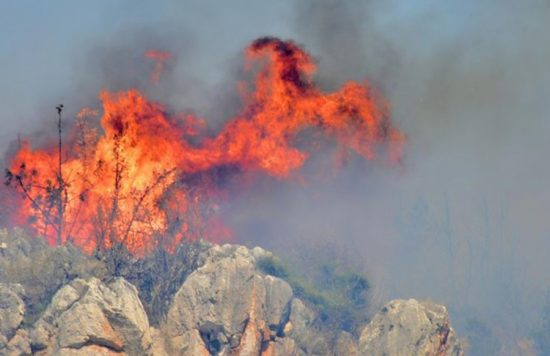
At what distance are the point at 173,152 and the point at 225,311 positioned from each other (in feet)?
89.0

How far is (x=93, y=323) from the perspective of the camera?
54.4 m

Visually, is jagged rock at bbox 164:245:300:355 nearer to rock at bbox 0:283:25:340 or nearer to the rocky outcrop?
the rocky outcrop

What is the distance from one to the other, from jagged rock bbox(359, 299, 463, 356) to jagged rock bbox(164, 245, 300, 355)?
7.98 metres

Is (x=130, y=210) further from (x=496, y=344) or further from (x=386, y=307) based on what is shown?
(x=496, y=344)

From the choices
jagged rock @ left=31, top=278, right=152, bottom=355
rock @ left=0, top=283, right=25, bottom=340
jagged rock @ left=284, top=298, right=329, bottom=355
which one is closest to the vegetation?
rock @ left=0, top=283, right=25, bottom=340

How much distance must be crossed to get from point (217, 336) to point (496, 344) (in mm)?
77238

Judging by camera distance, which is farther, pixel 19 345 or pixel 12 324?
pixel 12 324

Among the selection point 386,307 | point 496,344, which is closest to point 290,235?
point 496,344

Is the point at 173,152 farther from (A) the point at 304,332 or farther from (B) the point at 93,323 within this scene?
(B) the point at 93,323

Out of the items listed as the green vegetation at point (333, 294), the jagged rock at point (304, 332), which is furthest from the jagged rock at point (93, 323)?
the green vegetation at point (333, 294)

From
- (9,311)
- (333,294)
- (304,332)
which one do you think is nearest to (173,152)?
(333,294)

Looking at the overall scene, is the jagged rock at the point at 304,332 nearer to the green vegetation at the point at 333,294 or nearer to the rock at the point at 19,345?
the green vegetation at the point at 333,294

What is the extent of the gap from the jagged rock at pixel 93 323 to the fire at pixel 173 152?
18.9 m

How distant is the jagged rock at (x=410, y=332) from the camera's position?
64.8 metres
